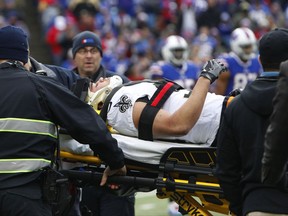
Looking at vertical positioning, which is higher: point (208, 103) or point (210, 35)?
point (208, 103)

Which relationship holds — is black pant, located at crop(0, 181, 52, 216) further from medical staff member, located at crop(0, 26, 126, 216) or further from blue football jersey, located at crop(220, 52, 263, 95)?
blue football jersey, located at crop(220, 52, 263, 95)

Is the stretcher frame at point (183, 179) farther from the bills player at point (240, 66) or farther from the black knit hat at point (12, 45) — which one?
the bills player at point (240, 66)

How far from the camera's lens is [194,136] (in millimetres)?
5441

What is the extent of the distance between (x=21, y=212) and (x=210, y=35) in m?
14.8

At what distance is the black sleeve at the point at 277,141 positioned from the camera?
3.90 m

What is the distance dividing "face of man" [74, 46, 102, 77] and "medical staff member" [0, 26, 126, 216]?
2.11 metres

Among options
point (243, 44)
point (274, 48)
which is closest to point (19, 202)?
→ point (274, 48)

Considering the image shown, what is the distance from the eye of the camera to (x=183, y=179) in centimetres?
546

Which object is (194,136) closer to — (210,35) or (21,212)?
(21,212)

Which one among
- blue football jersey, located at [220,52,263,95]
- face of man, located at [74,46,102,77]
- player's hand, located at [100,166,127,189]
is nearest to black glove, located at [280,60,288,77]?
player's hand, located at [100,166,127,189]

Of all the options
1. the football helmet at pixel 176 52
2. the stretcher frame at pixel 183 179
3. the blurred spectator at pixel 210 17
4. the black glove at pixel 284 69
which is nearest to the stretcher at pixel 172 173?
the stretcher frame at pixel 183 179

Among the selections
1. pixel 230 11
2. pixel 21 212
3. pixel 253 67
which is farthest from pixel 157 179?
pixel 230 11

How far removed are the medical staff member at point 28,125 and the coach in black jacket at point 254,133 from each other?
104cm

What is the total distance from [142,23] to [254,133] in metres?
14.6
